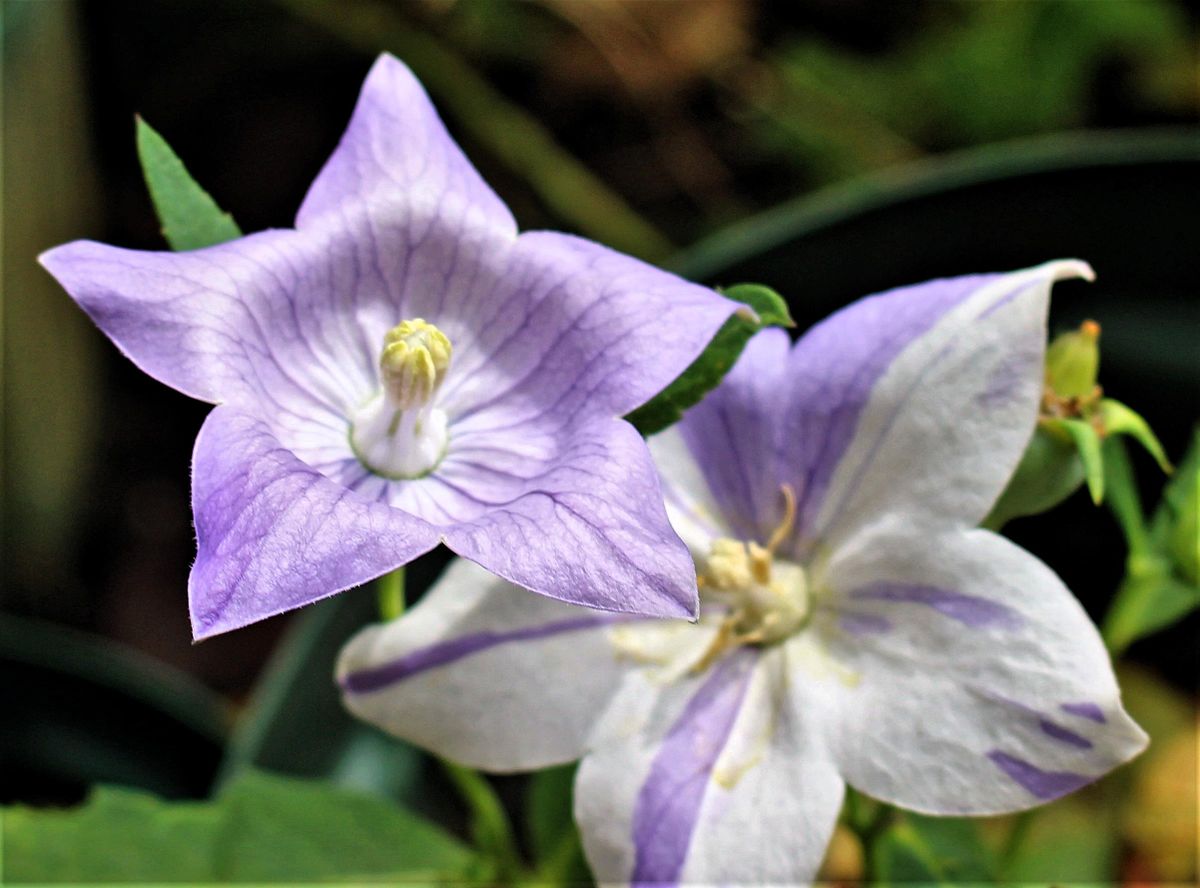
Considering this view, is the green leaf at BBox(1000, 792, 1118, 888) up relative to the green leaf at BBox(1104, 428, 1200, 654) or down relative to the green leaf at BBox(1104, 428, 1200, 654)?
down

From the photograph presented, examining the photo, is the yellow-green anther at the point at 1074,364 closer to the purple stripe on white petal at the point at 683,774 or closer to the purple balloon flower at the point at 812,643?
the purple balloon flower at the point at 812,643

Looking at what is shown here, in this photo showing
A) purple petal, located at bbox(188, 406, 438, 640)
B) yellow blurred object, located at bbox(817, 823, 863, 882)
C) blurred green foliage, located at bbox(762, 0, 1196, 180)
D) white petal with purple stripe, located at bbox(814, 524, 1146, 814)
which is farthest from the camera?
blurred green foliage, located at bbox(762, 0, 1196, 180)

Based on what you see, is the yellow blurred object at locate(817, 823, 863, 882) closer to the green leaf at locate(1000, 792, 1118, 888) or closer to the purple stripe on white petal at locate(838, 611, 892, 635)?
the green leaf at locate(1000, 792, 1118, 888)

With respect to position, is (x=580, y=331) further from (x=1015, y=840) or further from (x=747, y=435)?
(x=1015, y=840)

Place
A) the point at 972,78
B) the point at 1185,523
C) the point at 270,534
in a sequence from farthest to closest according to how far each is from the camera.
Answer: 1. the point at 972,78
2. the point at 1185,523
3. the point at 270,534

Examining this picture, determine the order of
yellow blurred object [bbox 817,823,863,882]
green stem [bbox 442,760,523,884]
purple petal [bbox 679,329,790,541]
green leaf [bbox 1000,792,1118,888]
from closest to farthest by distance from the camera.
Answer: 1. purple petal [bbox 679,329,790,541]
2. green stem [bbox 442,760,523,884]
3. green leaf [bbox 1000,792,1118,888]
4. yellow blurred object [bbox 817,823,863,882]

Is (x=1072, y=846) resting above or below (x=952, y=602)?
below

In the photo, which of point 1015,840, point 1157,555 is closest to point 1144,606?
point 1157,555

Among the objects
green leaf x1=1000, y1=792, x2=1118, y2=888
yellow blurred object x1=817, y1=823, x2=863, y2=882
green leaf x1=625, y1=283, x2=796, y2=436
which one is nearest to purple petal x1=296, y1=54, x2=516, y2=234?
green leaf x1=625, y1=283, x2=796, y2=436
